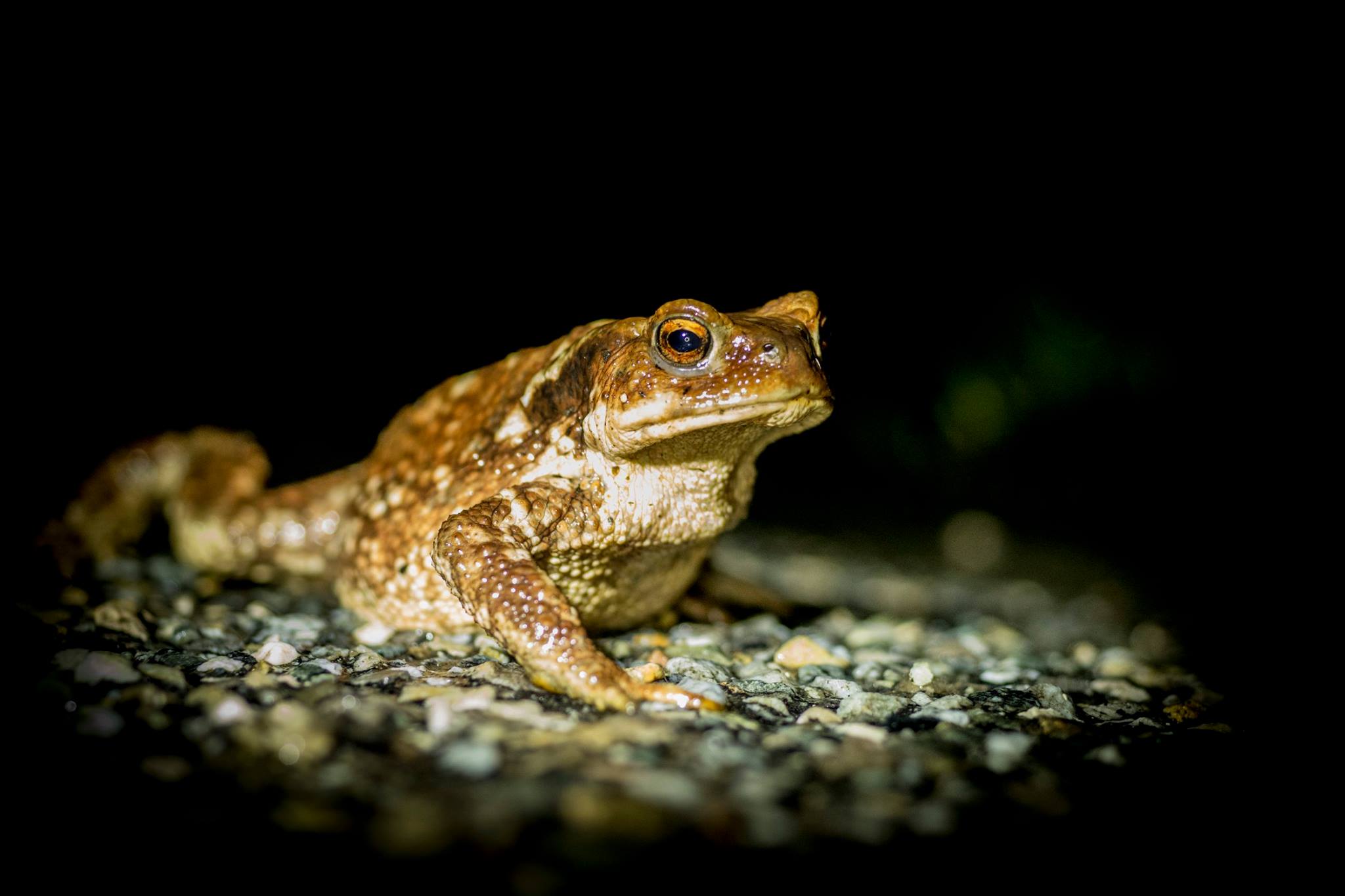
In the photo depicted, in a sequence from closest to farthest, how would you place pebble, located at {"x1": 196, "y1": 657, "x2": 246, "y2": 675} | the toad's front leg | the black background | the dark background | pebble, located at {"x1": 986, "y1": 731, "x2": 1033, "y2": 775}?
pebble, located at {"x1": 986, "y1": 731, "x2": 1033, "y2": 775}, the toad's front leg, pebble, located at {"x1": 196, "y1": 657, "x2": 246, "y2": 675}, the black background, the dark background

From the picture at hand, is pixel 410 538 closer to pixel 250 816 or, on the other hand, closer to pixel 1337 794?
pixel 250 816

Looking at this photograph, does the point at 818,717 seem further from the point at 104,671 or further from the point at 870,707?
the point at 104,671

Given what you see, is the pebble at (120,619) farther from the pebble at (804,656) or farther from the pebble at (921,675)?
the pebble at (921,675)

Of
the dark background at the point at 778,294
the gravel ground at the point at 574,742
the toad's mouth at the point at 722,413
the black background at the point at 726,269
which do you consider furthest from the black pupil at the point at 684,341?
the dark background at the point at 778,294

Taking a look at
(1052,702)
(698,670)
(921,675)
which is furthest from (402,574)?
(1052,702)

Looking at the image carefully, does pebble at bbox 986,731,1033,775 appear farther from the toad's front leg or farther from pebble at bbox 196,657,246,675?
pebble at bbox 196,657,246,675

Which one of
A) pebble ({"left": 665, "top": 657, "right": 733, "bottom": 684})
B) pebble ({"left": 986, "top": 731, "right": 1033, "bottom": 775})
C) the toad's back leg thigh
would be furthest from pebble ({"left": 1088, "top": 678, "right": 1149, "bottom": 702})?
the toad's back leg thigh

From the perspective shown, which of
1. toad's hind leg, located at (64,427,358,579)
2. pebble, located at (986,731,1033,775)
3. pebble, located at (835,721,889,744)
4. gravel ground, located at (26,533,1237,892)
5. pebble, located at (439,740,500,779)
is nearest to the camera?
gravel ground, located at (26,533,1237,892)

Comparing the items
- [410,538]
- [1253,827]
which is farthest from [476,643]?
[1253,827]
